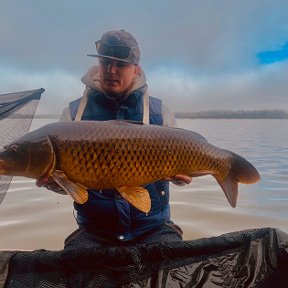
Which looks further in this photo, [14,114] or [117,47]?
[14,114]

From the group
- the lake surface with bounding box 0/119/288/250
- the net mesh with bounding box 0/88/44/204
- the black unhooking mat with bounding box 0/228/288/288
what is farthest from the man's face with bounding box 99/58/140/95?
the lake surface with bounding box 0/119/288/250

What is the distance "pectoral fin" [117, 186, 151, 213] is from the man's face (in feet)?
3.29

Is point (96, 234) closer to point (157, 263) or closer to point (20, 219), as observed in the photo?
point (157, 263)

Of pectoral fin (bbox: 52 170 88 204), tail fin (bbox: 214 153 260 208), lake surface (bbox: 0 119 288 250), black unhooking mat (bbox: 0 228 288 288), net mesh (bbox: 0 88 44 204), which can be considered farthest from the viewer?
lake surface (bbox: 0 119 288 250)

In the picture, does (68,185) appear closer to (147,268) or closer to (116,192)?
(147,268)

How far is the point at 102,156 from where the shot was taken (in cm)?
213

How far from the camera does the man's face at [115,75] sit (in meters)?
2.91

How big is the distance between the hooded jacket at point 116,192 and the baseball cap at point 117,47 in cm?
25

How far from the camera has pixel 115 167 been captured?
2123 millimetres

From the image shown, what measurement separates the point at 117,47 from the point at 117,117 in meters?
0.53

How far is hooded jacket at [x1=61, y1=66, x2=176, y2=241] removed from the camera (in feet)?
9.59

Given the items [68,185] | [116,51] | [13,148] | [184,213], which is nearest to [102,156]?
[68,185]

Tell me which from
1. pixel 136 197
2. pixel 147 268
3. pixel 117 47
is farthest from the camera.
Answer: pixel 117 47

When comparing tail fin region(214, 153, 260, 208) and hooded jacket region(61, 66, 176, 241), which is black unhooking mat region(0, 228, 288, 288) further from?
hooded jacket region(61, 66, 176, 241)
